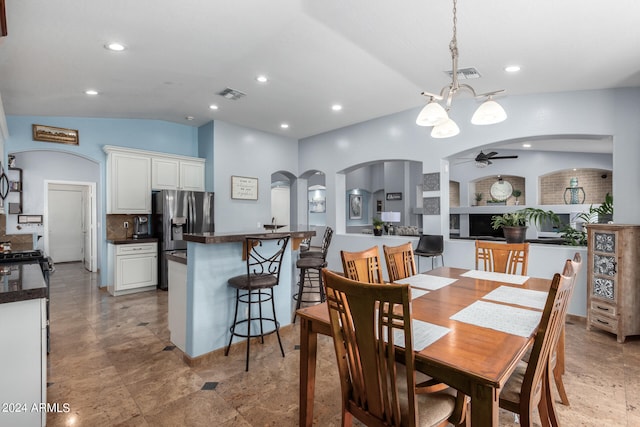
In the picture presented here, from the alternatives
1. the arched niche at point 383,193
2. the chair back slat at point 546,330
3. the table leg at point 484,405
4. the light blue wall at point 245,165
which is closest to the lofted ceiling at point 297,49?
the light blue wall at point 245,165

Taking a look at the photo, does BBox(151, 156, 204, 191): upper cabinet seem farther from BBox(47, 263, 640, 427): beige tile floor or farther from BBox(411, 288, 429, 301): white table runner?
BBox(411, 288, 429, 301): white table runner

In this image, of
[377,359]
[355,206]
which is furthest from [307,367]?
[355,206]

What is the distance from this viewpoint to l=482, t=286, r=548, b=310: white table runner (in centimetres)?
180

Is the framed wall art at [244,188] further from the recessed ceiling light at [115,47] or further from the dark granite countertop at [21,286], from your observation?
the dark granite countertop at [21,286]

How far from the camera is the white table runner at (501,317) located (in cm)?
143

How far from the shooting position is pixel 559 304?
4.39 ft

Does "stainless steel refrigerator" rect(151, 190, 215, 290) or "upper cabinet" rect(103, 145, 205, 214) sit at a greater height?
"upper cabinet" rect(103, 145, 205, 214)

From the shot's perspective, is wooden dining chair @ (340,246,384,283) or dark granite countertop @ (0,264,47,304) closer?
dark granite countertop @ (0,264,47,304)

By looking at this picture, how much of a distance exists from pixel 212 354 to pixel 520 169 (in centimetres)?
936

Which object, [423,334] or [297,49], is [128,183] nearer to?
[297,49]

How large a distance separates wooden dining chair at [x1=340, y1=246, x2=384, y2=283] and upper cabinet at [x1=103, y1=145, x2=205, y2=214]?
4377mm

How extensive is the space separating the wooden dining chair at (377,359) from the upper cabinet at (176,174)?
16.3 ft

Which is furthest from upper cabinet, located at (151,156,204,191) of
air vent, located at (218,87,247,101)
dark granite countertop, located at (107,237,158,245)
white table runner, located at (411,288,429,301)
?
white table runner, located at (411,288,429,301)

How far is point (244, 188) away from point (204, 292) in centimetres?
369
